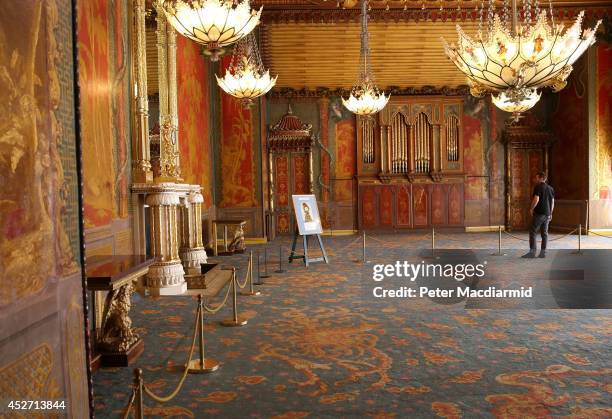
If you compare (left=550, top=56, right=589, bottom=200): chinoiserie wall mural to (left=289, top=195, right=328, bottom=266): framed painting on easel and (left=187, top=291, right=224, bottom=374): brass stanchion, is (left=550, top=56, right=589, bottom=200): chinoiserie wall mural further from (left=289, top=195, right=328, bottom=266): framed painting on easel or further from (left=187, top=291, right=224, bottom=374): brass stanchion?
(left=187, top=291, right=224, bottom=374): brass stanchion

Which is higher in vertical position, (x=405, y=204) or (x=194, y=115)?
(x=194, y=115)

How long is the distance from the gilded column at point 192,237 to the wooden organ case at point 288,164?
5786mm

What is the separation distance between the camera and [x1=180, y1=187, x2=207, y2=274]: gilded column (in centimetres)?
907

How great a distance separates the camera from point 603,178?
46.6 ft

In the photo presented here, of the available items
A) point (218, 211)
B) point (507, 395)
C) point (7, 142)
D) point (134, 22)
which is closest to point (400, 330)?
point (507, 395)

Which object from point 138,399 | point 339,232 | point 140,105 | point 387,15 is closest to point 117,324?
point 138,399

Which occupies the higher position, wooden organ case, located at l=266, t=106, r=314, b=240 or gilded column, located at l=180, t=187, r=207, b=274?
wooden organ case, located at l=266, t=106, r=314, b=240

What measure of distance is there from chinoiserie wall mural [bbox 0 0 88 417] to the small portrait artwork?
293 inches

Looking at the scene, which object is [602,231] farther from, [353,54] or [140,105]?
[140,105]

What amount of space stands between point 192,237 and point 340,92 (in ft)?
26.1

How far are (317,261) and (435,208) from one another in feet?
23.4

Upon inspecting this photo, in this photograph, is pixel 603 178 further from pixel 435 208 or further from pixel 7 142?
pixel 7 142

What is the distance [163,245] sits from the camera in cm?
714

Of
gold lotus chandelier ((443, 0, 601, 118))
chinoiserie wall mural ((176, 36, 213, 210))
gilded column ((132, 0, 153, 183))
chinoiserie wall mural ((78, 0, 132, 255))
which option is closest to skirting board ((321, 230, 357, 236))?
chinoiserie wall mural ((176, 36, 213, 210))
